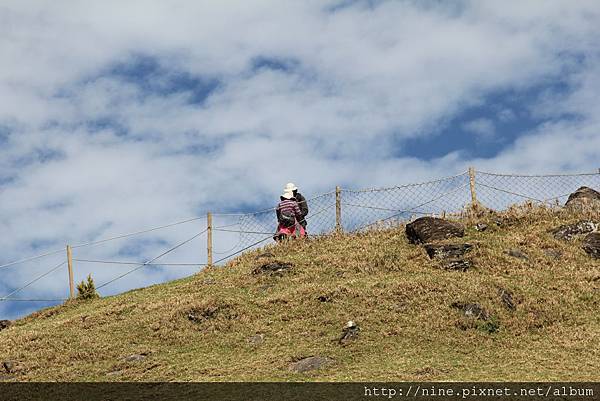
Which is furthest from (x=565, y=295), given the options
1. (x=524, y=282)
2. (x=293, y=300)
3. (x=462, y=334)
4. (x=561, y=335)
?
(x=293, y=300)

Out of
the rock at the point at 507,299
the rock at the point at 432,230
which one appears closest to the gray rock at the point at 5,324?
the rock at the point at 432,230

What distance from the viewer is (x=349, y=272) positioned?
25250 mm

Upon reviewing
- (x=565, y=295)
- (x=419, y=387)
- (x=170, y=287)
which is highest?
(x=170, y=287)

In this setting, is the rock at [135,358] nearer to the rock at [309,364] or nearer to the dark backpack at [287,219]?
the rock at [309,364]

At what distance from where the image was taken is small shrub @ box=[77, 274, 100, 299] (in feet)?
100

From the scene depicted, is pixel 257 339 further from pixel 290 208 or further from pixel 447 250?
pixel 290 208

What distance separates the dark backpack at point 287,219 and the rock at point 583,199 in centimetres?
1102

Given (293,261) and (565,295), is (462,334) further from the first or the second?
(293,261)

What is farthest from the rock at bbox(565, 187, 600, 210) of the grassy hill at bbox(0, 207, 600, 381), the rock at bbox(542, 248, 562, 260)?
the rock at bbox(542, 248, 562, 260)

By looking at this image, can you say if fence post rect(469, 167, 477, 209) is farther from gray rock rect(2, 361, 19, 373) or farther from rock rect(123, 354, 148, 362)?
gray rock rect(2, 361, 19, 373)

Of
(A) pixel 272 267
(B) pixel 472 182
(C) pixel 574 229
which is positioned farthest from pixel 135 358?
(C) pixel 574 229

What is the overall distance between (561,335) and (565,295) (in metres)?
3.04

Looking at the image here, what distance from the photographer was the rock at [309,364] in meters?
17.4

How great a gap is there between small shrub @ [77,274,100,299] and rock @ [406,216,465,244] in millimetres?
13029
